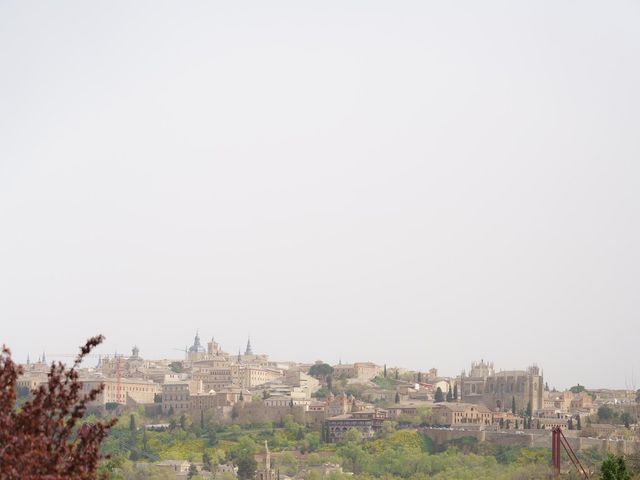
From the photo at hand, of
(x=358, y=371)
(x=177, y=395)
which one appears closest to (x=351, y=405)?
(x=177, y=395)

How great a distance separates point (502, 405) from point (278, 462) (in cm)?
2331

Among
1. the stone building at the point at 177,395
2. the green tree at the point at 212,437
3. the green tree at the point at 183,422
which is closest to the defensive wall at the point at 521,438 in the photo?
the green tree at the point at 212,437

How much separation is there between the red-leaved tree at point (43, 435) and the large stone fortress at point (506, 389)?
80088 millimetres

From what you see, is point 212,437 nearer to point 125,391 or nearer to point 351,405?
point 351,405

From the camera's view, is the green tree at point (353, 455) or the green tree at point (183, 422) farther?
the green tree at point (183, 422)

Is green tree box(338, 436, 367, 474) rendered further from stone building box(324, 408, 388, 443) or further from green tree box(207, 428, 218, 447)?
Result: green tree box(207, 428, 218, 447)

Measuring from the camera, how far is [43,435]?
812 cm

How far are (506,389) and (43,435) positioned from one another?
83903 mm

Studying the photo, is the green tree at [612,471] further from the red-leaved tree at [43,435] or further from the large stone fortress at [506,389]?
the large stone fortress at [506,389]

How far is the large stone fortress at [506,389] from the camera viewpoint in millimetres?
88812

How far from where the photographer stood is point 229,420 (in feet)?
279

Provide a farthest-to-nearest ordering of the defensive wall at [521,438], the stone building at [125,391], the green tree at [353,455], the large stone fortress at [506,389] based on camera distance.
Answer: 1. the stone building at [125,391]
2. the large stone fortress at [506,389]
3. the green tree at [353,455]
4. the defensive wall at [521,438]

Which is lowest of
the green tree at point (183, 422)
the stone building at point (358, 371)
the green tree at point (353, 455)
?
the green tree at point (353, 455)

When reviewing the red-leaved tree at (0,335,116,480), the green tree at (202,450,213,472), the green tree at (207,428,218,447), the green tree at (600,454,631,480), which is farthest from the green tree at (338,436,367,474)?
the red-leaved tree at (0,335,116,480)
